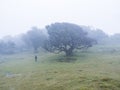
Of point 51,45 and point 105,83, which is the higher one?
point 51,45

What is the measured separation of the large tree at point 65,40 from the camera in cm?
7106

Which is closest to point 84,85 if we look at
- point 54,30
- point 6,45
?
point 54,30

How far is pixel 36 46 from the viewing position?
102875mm

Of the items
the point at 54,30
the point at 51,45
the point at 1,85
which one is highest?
the point at 54,30

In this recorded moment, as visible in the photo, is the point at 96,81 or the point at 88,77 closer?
the point at 96,81

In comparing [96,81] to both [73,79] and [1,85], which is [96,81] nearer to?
[73,79]

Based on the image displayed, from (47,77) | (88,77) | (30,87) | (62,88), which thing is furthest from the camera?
(47,77)

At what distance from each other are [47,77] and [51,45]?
32.9 meters

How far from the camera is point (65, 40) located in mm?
70750

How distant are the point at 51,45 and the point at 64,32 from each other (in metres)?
5.99

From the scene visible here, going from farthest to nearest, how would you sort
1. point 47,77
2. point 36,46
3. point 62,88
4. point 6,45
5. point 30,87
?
point 6,45, point 36,46, point 47,77, point 30,87, point 62,88

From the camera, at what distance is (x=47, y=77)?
38.5 meters

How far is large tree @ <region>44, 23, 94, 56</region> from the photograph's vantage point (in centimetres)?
7106

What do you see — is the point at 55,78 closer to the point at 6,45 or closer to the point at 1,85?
the point at 1,85
